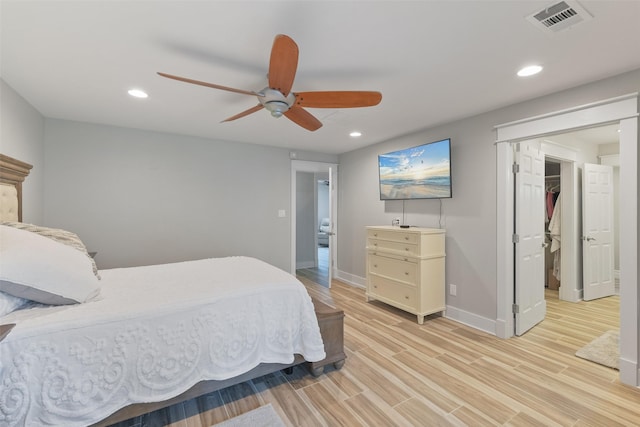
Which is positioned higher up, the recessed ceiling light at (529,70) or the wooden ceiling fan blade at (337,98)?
the recessed ceiling light at (529,70)

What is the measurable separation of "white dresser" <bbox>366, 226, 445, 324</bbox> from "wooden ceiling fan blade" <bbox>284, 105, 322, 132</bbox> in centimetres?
177

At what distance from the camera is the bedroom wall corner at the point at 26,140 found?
2.32 metres

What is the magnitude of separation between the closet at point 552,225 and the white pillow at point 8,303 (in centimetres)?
571

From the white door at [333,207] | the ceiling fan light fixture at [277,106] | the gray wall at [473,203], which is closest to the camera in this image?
the ceiling fan light fixture at [277,106]

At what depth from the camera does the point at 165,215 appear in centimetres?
382

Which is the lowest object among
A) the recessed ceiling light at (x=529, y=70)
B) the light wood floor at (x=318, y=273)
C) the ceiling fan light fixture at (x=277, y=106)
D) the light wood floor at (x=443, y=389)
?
the light wood floor at (x=443, y=389)

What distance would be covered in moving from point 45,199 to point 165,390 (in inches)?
120

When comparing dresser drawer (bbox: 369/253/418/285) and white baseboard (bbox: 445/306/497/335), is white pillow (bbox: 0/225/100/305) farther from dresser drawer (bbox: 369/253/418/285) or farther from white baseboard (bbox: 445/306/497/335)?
white baseboard (bbox: 445/306/497/335)

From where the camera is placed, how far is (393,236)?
359cm

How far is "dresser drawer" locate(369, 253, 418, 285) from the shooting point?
10.8 ft

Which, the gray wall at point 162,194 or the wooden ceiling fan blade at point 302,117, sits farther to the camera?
the gray wall at point 162,194

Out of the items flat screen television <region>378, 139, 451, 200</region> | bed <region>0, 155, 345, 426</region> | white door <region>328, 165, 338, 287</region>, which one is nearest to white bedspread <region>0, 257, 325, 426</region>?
bed <region>0, 155, 345, 426</region>

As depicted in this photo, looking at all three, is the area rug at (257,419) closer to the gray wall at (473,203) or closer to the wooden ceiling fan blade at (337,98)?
the wooden ceiling fan blade at (337,98)

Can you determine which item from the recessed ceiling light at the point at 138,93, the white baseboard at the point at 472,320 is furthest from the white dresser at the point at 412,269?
the recessed ceiling light at the point at 138,93
